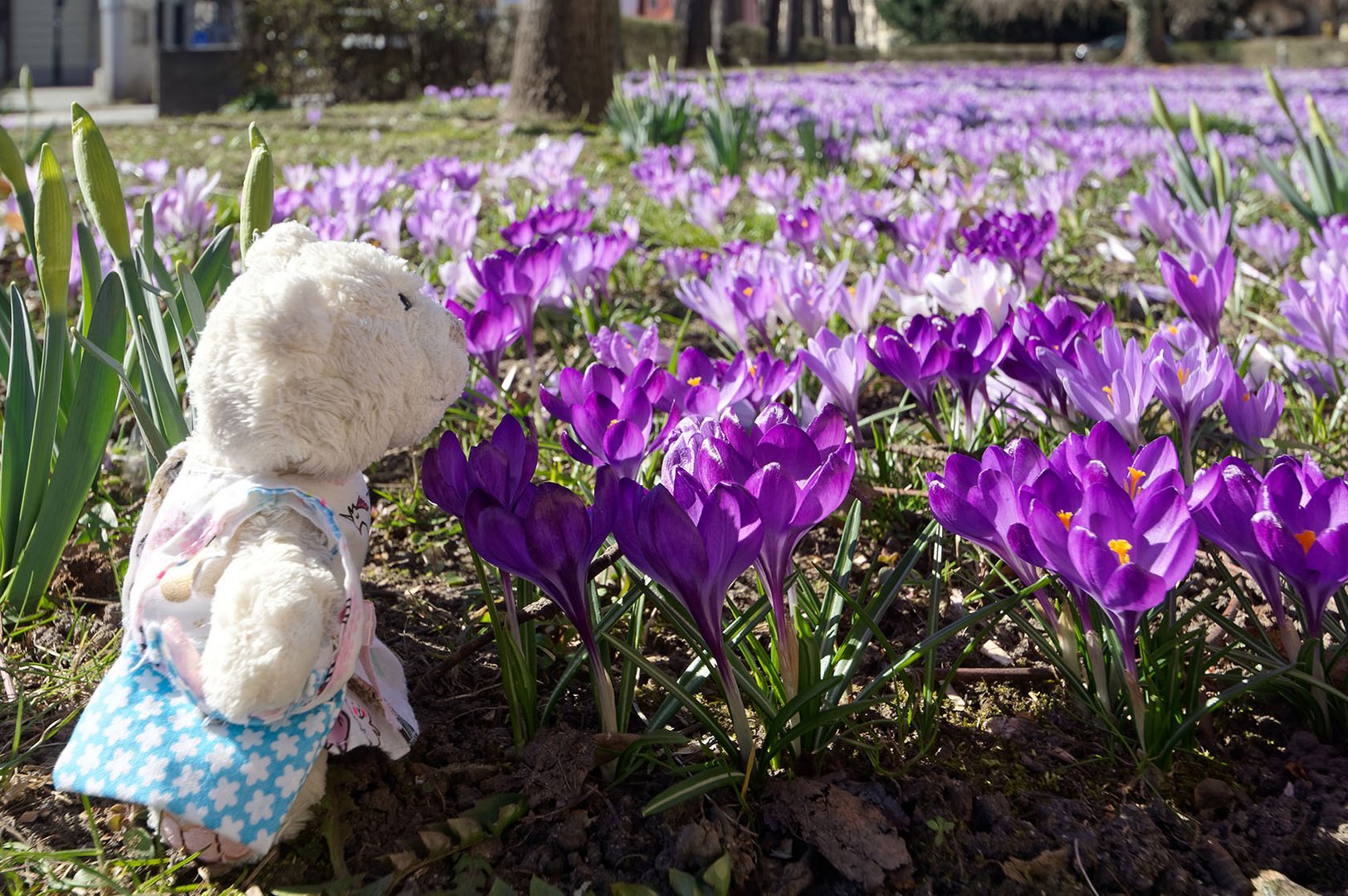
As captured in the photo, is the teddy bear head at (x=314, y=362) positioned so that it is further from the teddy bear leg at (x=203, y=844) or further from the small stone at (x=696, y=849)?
the small stone at (x=696, y=849)

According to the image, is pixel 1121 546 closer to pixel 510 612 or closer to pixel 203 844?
pixel 510 612

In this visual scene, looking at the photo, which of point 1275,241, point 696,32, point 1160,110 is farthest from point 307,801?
point 696,32

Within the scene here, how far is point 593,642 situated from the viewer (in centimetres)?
122

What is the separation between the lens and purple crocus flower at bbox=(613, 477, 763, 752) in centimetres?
105

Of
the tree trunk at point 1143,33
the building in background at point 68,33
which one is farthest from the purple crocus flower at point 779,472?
the tree trunk at point 1143,33

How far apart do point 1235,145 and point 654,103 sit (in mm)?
3033

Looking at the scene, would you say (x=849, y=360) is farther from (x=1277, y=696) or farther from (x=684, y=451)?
(x=1277, y=696)

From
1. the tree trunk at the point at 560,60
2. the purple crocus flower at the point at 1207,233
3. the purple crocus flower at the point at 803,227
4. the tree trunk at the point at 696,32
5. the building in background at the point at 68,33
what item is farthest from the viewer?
the building in background at the point at 68,33

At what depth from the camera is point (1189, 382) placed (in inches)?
59.4

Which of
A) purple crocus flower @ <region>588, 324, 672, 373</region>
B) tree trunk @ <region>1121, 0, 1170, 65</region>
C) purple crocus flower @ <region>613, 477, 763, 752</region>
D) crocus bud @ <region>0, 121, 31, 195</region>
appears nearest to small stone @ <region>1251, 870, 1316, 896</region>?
purple crocus flower @ <region>613, 477, 763, 752</region>

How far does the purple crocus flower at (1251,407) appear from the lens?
1514mm

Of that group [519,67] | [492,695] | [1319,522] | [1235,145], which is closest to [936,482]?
[1319,522]

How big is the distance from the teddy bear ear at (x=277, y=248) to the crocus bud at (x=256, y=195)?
32 centimetres

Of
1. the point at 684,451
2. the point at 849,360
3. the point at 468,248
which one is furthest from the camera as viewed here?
the point at 468,248
